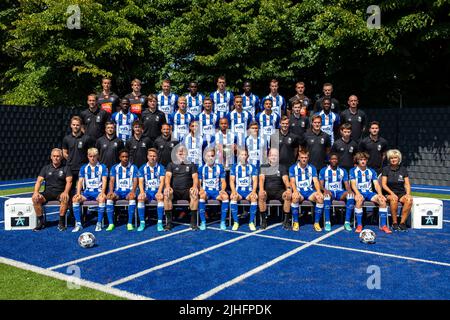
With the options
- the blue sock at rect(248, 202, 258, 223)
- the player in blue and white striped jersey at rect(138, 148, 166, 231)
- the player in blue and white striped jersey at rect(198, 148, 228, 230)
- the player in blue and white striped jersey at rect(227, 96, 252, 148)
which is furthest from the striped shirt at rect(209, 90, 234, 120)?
the blue sock at rect(248, 202, 258, 223)

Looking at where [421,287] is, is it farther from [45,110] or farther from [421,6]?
[45,110]

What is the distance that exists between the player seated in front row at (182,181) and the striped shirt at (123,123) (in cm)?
204

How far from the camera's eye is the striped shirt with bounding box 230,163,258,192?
879 centimetres

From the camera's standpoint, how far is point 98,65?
21.2 metres

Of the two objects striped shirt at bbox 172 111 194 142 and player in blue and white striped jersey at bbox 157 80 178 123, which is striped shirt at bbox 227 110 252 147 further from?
player in blue and white striped jersey at bbox 157 80 178 123

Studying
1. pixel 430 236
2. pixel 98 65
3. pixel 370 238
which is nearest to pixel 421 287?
pixel 370 238

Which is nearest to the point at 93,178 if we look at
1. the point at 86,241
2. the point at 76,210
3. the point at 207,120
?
the point at 76,210

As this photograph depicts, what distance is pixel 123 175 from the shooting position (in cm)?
872

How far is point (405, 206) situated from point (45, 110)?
47.7 feet

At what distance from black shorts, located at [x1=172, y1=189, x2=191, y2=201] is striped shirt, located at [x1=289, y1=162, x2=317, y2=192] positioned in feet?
7.33

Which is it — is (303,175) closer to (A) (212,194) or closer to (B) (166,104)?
(A) (212,194)

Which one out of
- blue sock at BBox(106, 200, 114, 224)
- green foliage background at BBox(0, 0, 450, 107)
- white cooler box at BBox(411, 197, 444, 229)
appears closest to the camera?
blue sock at BBox(106, 200, 114, 224)

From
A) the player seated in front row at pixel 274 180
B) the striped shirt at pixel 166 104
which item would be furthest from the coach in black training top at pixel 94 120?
the player seated in front row at pixel 274 180

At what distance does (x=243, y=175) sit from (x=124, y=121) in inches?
141
